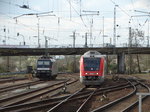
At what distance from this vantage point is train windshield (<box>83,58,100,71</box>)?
88.9 ft

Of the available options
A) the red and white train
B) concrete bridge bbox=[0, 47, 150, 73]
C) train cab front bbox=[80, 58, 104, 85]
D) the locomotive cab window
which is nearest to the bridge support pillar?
concrete bridge bbox=[0, 47, 150, 73]

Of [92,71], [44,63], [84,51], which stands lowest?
[92,71]

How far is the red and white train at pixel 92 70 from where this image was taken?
2678 cm

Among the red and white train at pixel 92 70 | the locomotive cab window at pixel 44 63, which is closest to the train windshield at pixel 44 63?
the locomotive cab window at pixel 44 63

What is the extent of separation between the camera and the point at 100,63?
89.6ft

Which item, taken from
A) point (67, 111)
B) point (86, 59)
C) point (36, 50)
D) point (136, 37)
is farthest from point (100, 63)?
point (136, 37)

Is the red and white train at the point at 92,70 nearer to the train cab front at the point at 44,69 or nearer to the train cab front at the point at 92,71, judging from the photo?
the train cab front at the point at 92,71

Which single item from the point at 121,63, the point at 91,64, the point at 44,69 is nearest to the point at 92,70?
the point at 91,64

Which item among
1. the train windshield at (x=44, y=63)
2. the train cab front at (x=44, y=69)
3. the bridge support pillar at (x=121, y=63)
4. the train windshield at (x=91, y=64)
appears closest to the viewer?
the train windshield at (x=91, y=64)

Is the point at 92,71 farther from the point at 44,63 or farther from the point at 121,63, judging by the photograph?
the point at 121,63

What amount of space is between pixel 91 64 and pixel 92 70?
26.0 inches

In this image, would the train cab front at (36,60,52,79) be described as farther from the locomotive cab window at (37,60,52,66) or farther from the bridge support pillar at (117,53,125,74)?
the bridge support pillar at (117,53,125,74)

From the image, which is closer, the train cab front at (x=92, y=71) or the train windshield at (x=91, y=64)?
the train cab front at (x=92, y=71)

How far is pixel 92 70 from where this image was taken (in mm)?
26938
